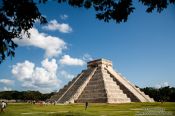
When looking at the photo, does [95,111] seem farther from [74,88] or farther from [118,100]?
[74,88]

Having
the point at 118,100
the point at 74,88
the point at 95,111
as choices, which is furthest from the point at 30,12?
the point at 74,88

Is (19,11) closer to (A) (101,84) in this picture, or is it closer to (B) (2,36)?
(B) (2,36)

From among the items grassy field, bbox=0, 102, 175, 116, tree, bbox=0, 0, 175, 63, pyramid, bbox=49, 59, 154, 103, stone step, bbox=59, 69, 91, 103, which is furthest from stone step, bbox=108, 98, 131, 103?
tree, bbox=0, 0, 175, 63

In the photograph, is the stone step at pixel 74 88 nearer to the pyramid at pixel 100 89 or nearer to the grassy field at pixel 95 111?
the pyramid at pixel 100 89

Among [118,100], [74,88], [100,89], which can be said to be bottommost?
[118,100]

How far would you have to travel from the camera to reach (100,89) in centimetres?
6700

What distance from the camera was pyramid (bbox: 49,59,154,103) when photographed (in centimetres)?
6531

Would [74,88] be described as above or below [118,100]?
above

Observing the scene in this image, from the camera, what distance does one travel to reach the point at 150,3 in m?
8.66

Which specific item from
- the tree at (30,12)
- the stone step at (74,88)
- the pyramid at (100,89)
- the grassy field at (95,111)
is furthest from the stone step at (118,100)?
the tree at (30,12)

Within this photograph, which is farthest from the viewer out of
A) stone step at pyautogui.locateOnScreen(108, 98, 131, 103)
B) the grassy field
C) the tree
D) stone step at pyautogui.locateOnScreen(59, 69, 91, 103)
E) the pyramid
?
stone step at pyautogui.locateOnScreen(59, 69, 91, 103)

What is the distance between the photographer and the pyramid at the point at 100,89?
214 ft

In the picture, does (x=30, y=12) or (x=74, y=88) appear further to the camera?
(x=74, y=88)

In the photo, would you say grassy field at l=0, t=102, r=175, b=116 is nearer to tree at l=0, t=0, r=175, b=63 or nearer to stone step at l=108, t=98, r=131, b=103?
tree at l=0, t=0, r=175, b=63
